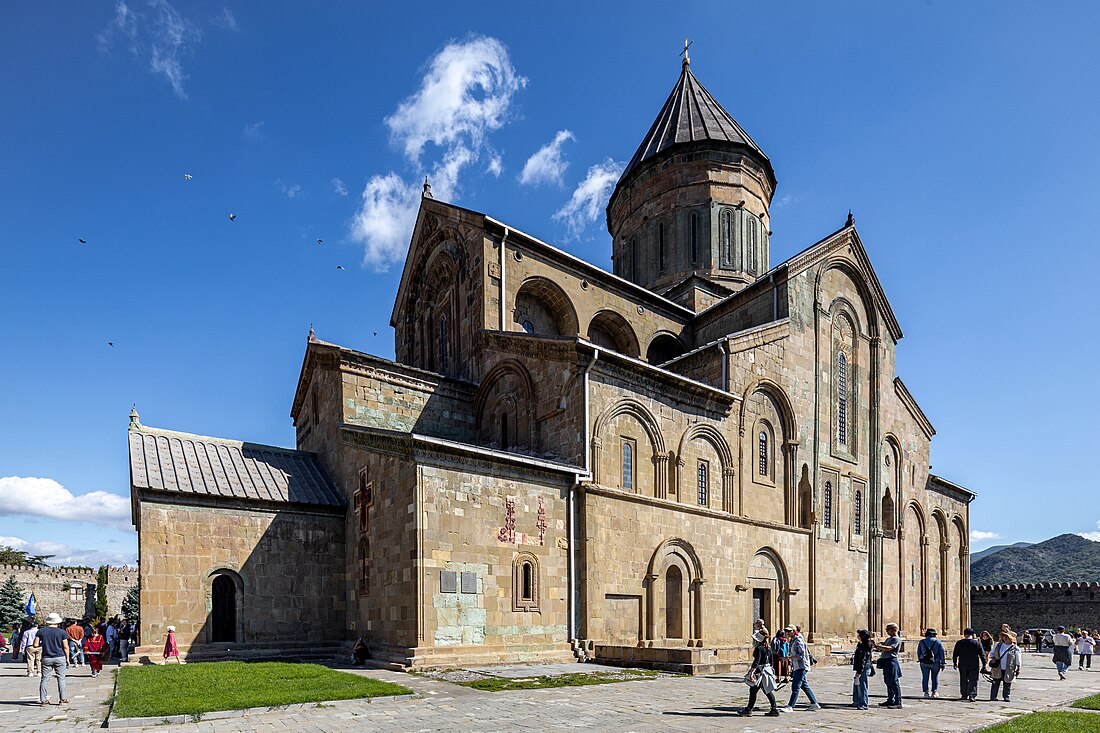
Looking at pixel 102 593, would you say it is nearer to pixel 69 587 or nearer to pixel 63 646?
pixel 69 587

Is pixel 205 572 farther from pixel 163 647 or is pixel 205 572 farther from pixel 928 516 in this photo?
pixel 928 516

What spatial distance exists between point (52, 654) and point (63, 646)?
20cm

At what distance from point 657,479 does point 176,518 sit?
40.7 feet

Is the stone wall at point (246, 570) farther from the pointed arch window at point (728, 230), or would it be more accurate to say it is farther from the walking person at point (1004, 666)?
the pointed arch window at point (728, 230)

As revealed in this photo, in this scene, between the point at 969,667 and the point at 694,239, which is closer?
the point at 969,667

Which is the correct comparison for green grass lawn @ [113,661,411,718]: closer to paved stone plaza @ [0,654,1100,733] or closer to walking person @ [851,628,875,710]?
paved stone plaza @ [0,654,1100,733]

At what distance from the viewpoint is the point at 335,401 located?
2286cm

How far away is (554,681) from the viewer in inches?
556

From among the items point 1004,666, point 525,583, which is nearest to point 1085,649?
point 1004,666

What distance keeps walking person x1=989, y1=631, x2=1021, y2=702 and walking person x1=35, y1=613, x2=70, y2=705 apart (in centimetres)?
1642

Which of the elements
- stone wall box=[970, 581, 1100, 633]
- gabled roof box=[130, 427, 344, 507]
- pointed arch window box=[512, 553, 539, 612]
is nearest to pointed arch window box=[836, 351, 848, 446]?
pointed arch window box=[512, 553, 539, 612]

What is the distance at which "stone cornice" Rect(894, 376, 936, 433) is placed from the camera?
3225 cm

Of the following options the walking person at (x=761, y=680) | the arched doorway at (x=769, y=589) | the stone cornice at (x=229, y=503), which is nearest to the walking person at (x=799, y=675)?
the walking person at (x=761, y=680)

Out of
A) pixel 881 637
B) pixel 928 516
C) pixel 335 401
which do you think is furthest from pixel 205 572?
pixel 928 516
